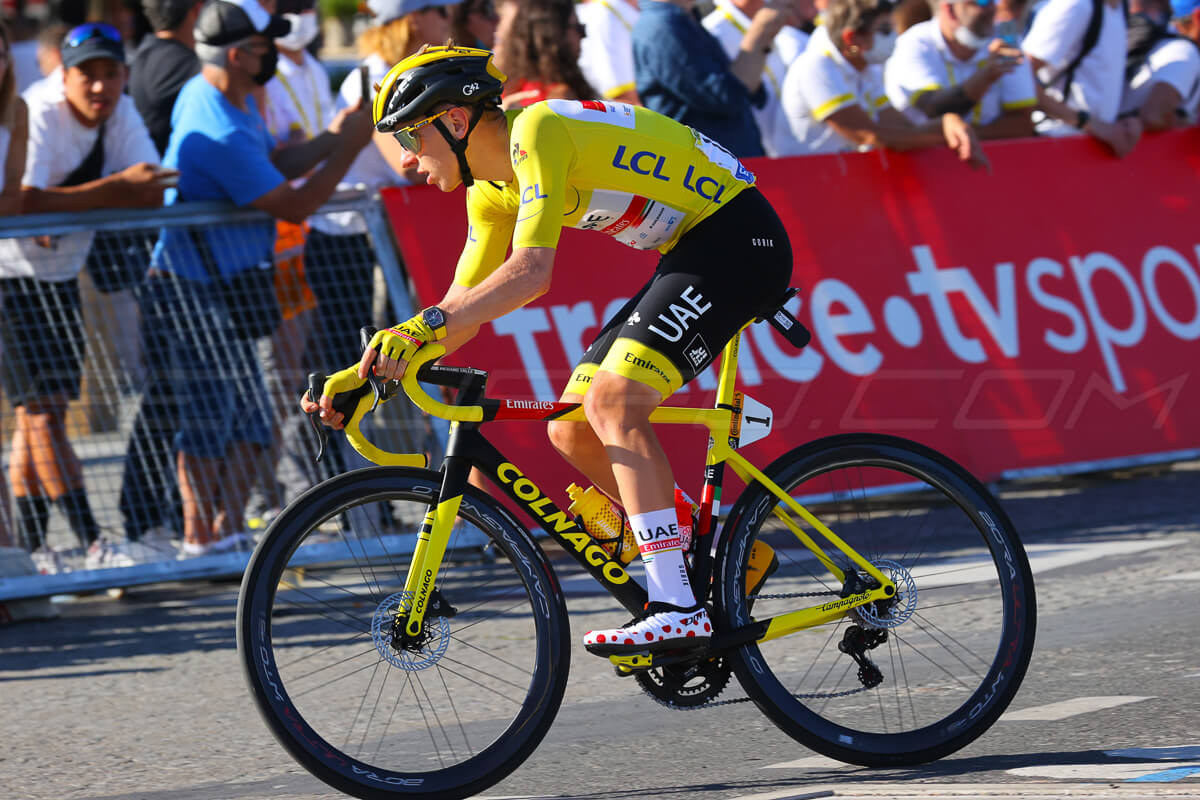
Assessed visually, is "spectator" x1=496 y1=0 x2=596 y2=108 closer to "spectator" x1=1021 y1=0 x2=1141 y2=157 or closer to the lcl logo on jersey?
"spectator" x1=1021 y1=0 x2=1141 y2=157

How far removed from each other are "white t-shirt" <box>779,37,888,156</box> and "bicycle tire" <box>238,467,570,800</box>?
15.6 feet

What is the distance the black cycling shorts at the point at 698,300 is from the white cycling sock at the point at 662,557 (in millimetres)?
327

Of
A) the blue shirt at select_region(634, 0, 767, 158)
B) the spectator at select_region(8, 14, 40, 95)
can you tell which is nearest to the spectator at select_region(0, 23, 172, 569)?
the spectator at select_region(8, 14, 40, 95)

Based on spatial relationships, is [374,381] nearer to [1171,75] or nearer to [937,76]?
[937,76]

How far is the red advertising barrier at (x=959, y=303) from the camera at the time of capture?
7977mm

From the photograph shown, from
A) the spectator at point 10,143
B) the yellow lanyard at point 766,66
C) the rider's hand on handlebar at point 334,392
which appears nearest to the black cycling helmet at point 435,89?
the rider's hand on handlebar at point 334,392

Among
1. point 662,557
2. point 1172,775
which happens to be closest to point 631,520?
point 662,557

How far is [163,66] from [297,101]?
67 cm

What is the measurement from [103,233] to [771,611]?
3977 millimetres

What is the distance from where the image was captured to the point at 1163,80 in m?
10.0

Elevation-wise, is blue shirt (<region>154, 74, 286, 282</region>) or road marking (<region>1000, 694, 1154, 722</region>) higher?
blue shirt (<region>154, 74, 286, 282</region>)

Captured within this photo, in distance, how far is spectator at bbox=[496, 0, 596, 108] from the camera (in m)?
7.96

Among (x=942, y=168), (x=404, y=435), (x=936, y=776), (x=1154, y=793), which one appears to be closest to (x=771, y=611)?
(x=936, y=776)

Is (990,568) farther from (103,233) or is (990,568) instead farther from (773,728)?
(103,233)
